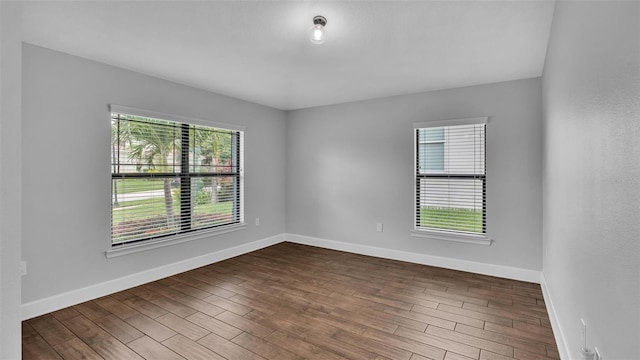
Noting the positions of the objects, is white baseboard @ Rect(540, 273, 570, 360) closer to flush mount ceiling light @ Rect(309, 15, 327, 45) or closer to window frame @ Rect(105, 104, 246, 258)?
flush mount ceiling light @ Rect(309, 15, 327, 45)

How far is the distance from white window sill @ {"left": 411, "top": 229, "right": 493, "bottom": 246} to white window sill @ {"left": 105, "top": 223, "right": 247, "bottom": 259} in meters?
2.61

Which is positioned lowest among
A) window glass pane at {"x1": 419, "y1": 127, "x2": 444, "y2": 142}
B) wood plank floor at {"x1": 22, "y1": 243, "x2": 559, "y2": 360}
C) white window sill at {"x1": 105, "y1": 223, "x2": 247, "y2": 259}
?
wood plank floor at {"x1": 22, "y1": 243, "x2": 559, "y2": 360}

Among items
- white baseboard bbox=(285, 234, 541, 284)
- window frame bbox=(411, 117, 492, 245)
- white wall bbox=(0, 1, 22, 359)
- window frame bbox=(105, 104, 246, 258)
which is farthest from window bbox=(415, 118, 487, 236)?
white wall bbox=(0, 1, 22, 359)

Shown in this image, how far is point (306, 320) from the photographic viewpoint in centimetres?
257

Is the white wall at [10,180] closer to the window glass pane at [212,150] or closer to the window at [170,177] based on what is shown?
the window at [170,177]

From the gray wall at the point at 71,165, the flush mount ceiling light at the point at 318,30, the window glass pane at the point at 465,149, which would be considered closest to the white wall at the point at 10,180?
the flush mount ceiling light at the point at 318,30

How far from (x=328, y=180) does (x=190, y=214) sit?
2.17 metres

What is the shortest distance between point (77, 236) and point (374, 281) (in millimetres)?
3085

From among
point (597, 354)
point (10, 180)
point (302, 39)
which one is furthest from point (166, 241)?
point (597, 354)

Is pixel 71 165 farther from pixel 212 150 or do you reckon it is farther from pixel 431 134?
pixel 431 134

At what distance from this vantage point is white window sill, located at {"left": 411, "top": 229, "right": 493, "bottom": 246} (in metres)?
3.76

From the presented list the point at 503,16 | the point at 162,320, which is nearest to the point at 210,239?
the point at 162,320

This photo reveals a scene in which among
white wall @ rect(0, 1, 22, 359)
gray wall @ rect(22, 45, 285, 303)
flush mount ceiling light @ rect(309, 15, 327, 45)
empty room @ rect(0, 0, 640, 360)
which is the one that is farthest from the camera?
gray wall @ rect(22, 45, 285, 303)

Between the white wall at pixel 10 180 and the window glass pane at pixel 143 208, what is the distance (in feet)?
7.40
